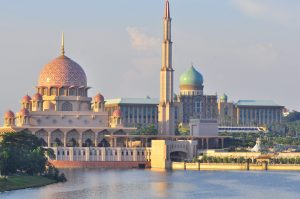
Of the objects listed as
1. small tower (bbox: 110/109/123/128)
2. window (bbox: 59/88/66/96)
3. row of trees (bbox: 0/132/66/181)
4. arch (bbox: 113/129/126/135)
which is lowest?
row of trees (bbox: 0/132/66/181)

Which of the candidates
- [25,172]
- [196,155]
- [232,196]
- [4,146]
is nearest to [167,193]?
[232,196]

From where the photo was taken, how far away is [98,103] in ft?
557

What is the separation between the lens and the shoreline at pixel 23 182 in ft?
323

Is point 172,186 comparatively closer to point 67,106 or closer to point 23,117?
point 23,117

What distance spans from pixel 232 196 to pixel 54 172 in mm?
28259

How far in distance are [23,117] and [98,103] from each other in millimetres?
12690

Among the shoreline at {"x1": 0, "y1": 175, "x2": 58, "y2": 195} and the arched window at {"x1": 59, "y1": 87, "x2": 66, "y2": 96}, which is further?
the arched window at {"x1": 59, "y1": 87, "x2": 66, "y2": 96}

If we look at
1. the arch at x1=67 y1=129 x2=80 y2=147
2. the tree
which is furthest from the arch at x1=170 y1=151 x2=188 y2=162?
the tree

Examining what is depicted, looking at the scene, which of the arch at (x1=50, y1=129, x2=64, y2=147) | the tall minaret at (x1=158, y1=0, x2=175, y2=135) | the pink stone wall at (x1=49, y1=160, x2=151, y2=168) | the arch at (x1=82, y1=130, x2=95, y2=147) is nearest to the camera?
the pink stone wall at (x1=49, y1=160, x2=151, y2=168)

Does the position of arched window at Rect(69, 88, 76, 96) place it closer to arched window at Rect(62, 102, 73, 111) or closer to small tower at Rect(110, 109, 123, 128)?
arched window at Rect(62, 102, 73, 111)

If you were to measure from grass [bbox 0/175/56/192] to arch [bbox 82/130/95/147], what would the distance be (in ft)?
172

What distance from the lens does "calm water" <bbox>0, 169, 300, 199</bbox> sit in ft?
323

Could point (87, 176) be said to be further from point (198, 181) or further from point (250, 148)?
point (250, 148)

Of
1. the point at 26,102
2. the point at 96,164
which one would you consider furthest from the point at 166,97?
the point at 26,102
